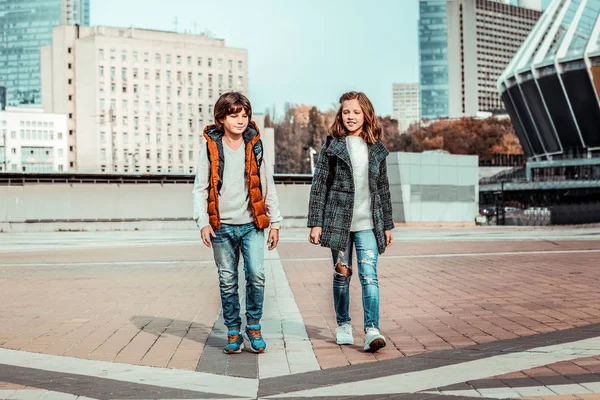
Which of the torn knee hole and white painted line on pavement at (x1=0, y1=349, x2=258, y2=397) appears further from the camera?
the torn knee hole

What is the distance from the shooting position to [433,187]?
137ft

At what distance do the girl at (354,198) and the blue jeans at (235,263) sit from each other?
1.36 feet

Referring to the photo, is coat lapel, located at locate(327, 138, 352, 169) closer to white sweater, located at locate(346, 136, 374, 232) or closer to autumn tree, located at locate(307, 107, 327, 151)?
white sweater, located at locate(346, 136, 374, 232)

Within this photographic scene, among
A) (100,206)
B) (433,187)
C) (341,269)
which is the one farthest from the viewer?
(433,187)

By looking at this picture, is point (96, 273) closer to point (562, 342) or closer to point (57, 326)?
point (57, 326)

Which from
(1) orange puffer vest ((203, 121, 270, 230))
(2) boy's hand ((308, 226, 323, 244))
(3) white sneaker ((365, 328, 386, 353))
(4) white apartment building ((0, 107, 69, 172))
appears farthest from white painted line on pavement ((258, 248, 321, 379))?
(4) white apartment building ((0, 107, 69, 172))

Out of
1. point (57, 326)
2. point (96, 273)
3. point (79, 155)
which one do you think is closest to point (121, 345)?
point (57, 326)

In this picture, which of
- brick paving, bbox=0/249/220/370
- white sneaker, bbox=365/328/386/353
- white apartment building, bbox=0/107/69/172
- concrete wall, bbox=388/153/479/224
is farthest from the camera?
white apartment building, bbox=0/107/69/172

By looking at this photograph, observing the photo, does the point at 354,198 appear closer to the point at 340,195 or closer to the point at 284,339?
the point at 340,195

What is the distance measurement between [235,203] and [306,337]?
1.43 meters

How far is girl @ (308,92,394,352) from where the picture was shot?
21.4ft

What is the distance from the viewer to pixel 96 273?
1407 centimetres

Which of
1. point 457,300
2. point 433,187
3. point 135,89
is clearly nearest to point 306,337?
point 457,300

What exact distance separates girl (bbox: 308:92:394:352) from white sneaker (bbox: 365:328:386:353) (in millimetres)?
94
